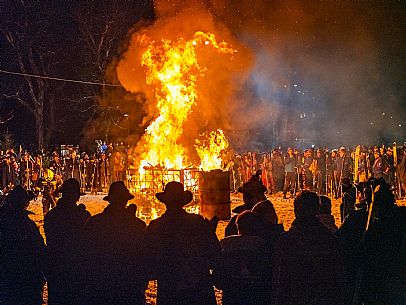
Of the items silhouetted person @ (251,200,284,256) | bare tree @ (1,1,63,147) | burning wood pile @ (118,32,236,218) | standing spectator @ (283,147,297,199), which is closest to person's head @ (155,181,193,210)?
silhouetted person @ (251,200,284,256)

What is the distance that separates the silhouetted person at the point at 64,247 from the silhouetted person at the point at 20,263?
139mm

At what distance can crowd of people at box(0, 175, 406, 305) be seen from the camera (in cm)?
358

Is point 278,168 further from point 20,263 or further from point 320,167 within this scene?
point 20,263

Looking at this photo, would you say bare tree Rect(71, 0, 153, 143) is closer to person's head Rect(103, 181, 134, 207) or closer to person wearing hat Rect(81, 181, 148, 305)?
person's head Rect(103, 181, 134, 207)

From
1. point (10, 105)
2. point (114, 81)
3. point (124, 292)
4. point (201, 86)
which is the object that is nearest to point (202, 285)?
point (124, 292)

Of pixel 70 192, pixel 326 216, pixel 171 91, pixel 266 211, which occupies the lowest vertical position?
pixel 326 216

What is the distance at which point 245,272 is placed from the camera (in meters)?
3.83

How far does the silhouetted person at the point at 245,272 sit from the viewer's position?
385 cm

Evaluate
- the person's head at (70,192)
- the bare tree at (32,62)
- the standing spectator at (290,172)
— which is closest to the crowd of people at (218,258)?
the person's head at (70,192)

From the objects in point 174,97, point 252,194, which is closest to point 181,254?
point 252,194

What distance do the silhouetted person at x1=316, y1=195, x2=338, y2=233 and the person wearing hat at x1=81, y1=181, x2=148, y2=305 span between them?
1.84 metres

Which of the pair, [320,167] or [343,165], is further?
[320,167]

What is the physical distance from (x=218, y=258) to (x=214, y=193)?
29.2 ft

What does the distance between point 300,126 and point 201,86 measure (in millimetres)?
23201
